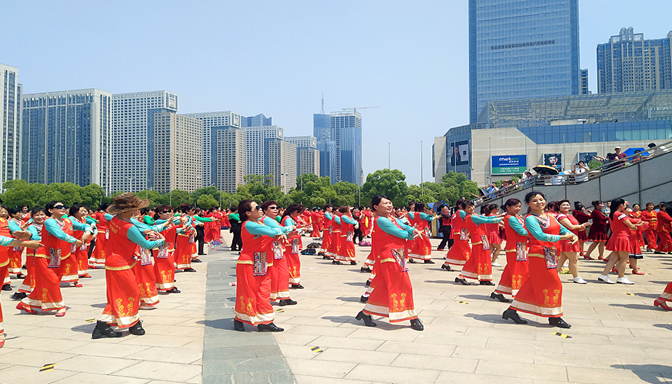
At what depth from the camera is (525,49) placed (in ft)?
333

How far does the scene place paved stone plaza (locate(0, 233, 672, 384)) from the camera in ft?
13.8

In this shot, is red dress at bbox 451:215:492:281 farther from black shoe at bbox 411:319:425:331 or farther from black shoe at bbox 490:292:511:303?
black shoe at bbox 411:319:425:331

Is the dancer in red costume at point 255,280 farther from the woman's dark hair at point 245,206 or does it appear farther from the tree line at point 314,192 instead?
the tree line at point 314,192

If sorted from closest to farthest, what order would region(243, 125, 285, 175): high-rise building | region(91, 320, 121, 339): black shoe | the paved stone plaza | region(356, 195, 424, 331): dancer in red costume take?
1. the paved stone plaza
2. region(91, 320, 121, 339): black shoe
3. region(356, 195, 424, 331): dancer in red costume
4. region(243, 125, 285, 175): high-rise building

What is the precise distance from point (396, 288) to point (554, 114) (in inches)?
2685

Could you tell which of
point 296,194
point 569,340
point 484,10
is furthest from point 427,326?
point 484,10

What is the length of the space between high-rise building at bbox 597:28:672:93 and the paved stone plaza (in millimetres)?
177512

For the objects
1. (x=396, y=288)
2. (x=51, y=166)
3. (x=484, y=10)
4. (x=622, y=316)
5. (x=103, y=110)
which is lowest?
(x=622, y=316)

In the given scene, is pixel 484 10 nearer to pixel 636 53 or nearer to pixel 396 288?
pixel 636 53

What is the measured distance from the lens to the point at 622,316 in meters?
6.63

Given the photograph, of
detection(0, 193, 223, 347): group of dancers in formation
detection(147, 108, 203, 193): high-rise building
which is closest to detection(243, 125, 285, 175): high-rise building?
detection(147, 108, 203, 193): high-rise building

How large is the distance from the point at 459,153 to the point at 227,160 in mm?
56242

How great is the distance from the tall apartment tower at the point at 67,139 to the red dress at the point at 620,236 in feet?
315

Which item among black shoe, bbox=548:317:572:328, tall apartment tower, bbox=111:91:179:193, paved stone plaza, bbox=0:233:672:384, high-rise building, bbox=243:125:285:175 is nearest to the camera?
paved stone plaza, bbox=0:233:672:384
